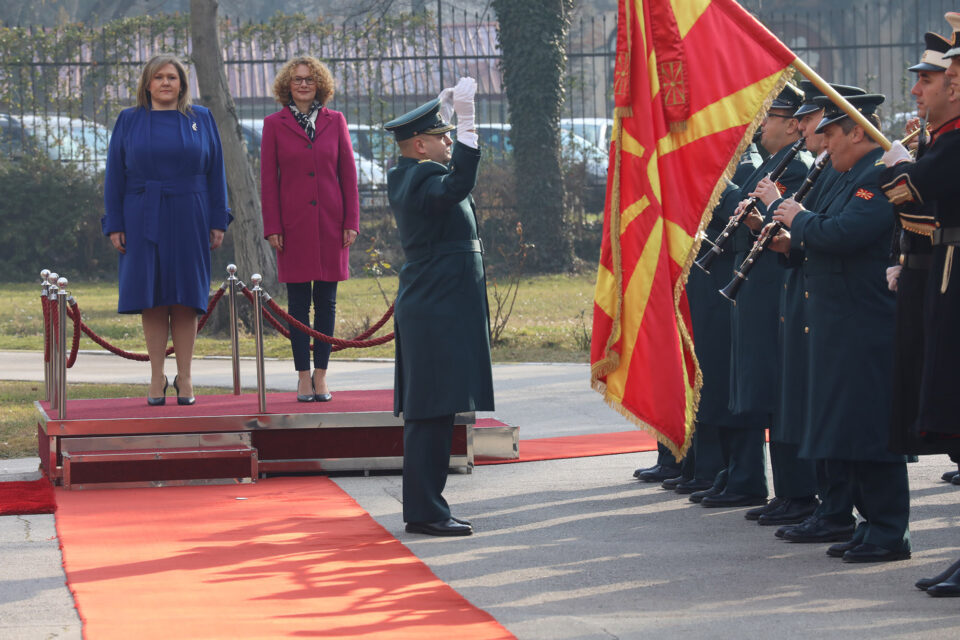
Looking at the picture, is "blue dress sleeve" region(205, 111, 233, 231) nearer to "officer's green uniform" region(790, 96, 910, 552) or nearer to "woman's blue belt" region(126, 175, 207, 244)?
"woman's blue belt" region(126, 175, 207, 244)

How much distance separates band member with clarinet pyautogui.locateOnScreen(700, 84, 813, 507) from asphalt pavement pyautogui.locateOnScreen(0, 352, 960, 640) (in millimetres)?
239

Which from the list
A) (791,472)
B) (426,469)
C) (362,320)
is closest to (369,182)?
(362,320)

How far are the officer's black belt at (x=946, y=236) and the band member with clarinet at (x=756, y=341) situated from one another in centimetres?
157

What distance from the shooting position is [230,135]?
16.2 metres

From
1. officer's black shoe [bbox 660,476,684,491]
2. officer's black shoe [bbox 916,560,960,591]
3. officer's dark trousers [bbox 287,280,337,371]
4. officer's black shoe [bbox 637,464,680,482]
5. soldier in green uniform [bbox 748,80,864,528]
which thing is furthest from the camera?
officer's dark trousers [bbox 287,280,337,371]

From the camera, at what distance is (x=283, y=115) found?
8812mm

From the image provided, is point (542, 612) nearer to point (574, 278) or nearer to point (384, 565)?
point (384, 565)

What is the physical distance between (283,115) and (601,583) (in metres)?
4.28

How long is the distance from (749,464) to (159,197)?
3801 millimetres

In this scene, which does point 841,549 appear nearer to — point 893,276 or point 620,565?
point 620,565

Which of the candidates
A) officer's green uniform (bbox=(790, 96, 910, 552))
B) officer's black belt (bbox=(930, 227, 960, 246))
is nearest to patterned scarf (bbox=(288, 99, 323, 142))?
officer's green uniform (bbox=(790, 96, 910, 552))

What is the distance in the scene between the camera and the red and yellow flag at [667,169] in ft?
A: 21.9

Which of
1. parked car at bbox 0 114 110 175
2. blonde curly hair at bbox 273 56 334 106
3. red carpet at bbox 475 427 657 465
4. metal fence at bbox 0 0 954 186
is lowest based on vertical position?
red carpet at bbox 475 427 657 465

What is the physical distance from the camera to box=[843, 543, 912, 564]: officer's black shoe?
5902mm
